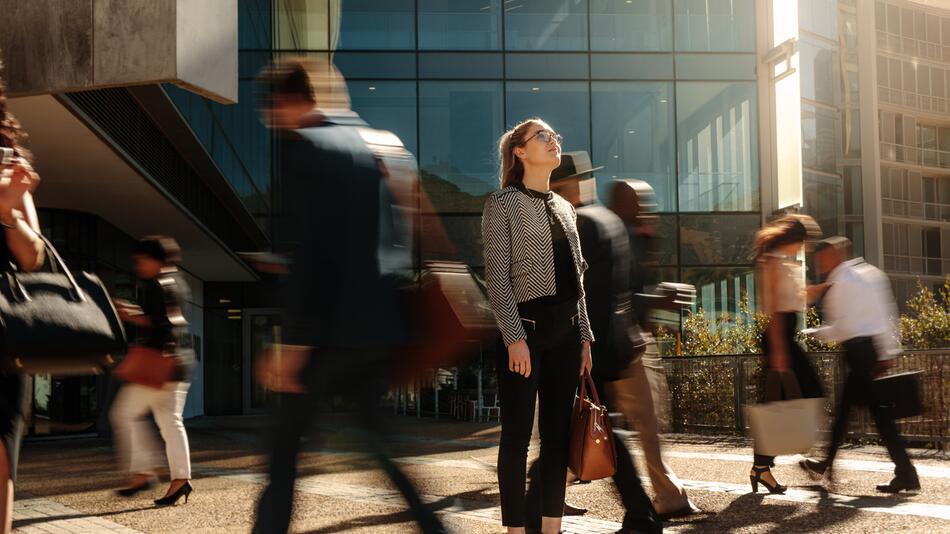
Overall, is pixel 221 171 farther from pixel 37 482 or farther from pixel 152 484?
pixel 152 484

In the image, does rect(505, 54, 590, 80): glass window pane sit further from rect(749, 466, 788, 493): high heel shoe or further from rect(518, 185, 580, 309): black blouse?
rect(518, 185, 580, 309): black blouse

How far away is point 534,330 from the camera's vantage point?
4.32m

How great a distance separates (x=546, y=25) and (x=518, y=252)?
19928mm

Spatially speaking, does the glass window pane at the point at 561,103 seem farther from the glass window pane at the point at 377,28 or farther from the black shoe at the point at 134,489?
the black shoe at the point at 134,489

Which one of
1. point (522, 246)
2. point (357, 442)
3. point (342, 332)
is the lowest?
point (357, 442)

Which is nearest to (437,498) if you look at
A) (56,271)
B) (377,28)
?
(56,271)

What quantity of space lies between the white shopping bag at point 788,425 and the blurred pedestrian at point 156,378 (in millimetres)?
3667

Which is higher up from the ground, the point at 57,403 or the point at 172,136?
the point at 172,136

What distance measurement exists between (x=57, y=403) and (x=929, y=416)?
1315cm

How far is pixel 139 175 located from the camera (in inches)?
Answer: 600

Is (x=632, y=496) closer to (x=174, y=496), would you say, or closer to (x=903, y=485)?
(x=903, y=485)

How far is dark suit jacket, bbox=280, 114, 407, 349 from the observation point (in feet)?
11.8

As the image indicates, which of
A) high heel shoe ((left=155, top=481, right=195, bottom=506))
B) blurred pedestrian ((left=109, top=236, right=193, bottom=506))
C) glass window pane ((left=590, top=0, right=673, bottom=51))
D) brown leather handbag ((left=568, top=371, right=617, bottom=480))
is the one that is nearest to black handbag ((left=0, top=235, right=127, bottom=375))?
brown leather handbag ((left=568, top=371, right=617, bottom=480))

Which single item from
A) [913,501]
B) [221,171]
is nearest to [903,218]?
[221,171]
